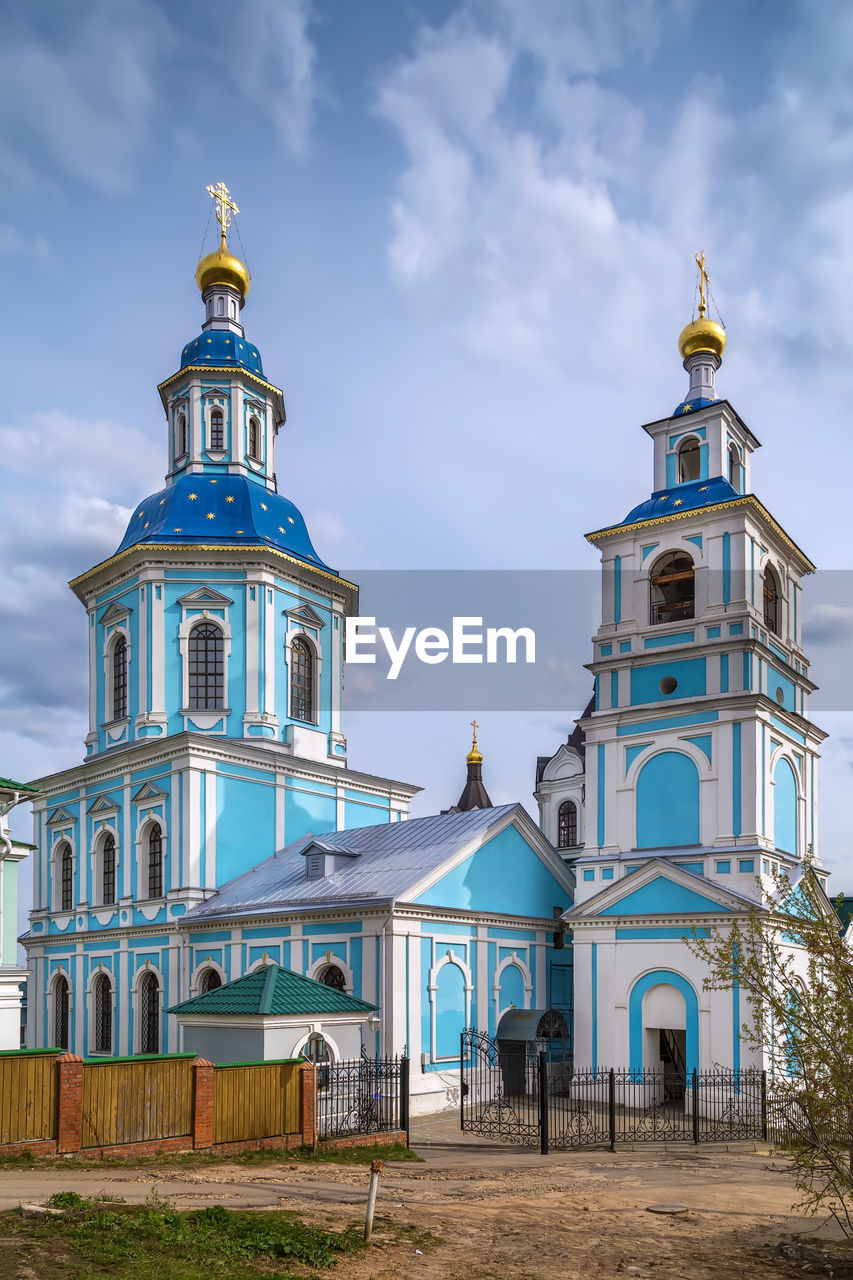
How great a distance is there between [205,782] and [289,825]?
2.89 m

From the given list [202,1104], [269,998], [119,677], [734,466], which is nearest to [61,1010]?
[119,677]

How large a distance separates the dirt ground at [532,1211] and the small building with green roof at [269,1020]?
10.2 feet

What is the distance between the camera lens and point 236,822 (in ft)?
96.8

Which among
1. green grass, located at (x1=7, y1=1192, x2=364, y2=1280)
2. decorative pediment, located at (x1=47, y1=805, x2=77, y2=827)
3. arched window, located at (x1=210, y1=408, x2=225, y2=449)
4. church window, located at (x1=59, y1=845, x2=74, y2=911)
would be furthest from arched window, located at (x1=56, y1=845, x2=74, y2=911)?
green grass, located at (x1=7, y1=1192, x2=364, y2=1280)

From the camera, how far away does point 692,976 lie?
→ 896 inches

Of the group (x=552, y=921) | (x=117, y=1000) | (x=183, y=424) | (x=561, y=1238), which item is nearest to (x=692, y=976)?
(x=552, y=921)

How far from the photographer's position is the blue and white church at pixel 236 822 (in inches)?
976

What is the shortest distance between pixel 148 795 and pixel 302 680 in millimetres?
5213

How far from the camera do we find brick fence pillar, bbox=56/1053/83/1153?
590 inches

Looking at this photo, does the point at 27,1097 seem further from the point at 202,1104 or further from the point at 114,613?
the point at 114,613

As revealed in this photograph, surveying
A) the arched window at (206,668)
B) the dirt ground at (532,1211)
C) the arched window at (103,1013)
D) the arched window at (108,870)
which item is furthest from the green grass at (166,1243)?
the arched window at (108,870)

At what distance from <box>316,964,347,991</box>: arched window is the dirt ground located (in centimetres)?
781

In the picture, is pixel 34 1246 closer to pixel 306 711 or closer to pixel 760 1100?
pixel 760 1100

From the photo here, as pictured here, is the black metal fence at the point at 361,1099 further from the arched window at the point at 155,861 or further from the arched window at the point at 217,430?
the arched window at the point at 217,430
